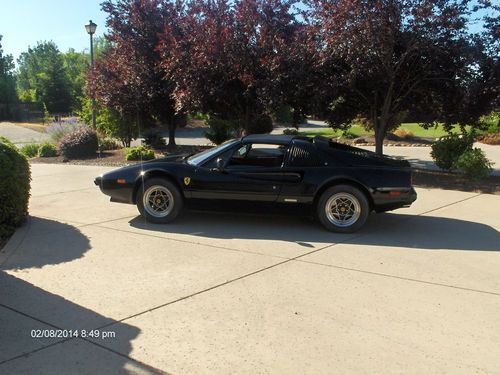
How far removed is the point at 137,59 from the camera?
17.2 metres

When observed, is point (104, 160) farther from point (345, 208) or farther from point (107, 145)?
point (345, 208)

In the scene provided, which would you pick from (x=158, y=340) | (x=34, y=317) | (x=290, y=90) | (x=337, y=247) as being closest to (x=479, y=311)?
(x=337, y=247)

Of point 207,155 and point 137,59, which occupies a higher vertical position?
point 137,59

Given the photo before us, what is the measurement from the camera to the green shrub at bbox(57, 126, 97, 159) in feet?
57.5

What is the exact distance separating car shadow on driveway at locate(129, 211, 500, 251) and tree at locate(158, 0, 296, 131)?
19.4ft

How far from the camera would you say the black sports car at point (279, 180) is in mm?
6578

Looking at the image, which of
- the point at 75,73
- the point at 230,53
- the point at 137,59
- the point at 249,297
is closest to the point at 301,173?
the point at 249,297

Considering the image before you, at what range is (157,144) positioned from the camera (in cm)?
2083

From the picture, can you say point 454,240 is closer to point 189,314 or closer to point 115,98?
point 189,314

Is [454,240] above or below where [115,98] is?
below

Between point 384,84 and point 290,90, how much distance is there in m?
2.49

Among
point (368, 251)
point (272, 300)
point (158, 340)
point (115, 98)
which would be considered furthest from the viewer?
point (115, 98)

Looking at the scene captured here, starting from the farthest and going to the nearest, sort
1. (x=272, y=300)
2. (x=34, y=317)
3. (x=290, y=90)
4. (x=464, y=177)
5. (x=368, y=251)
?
(x=290, y=90) < (x=464, y=177) < (x=368, y=251) < (x=272, y=300) < (x=34, y=317)

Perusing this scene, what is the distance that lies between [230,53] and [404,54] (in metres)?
4.72
